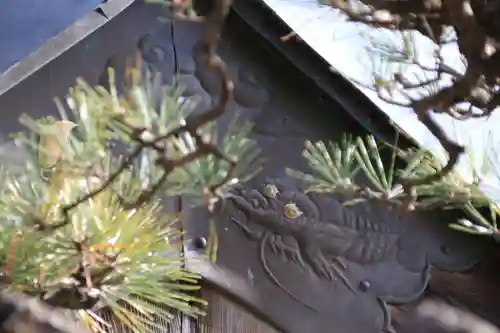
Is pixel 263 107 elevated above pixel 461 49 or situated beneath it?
situated beneath

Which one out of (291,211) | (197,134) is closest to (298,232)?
(291,211)

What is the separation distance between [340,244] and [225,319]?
208 millimetres

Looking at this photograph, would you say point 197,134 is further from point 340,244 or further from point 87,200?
point 340,244

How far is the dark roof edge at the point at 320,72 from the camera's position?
3.00ft

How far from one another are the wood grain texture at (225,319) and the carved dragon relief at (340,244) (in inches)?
2.5

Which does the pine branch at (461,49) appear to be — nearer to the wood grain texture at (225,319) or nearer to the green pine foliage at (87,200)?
the green pine foliage at (87,200)

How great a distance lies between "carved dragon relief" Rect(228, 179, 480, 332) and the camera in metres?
0.94

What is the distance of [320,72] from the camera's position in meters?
0.93

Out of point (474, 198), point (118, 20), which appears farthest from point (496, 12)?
point (118, 20)

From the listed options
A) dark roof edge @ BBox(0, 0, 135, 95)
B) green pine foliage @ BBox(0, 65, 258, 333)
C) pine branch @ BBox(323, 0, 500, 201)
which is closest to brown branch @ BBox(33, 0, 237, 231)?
green pine foliage @ BBox(0, 65, 258, 333)

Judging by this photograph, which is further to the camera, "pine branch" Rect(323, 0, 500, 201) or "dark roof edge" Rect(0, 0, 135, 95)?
"dark roof edge" Rect(0, 0, 135, 95)

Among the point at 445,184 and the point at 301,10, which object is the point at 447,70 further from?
the point at 301,10

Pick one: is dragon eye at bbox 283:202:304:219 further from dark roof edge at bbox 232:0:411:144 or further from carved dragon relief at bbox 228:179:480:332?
dark roof edge at bbox 232:0:411:144

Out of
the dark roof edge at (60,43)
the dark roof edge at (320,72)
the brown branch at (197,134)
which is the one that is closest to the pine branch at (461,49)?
the brown branch at (197,134)
